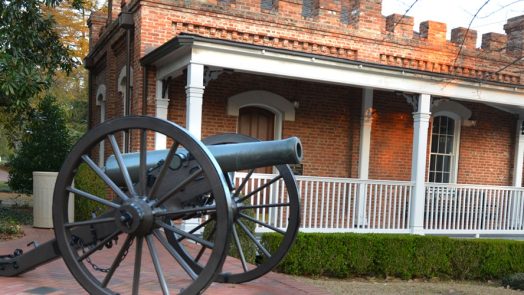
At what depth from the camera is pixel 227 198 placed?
3.39m

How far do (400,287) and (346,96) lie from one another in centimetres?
558

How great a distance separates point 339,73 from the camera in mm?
10156

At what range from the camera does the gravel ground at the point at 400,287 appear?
25.3 ft

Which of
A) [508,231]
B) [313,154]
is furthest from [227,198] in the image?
[508,231]

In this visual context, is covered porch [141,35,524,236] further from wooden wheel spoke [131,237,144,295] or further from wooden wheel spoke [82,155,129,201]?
wooden wheel spoke [131,237,144,295]

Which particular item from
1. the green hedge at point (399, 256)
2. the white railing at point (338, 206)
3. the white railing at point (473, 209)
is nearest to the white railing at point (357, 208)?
the white railing at point (338, 206)

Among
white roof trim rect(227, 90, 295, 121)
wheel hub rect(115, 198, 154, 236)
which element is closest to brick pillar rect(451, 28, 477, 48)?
white roof trim rect(227, 90, 295, 121)

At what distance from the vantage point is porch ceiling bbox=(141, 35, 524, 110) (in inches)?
352

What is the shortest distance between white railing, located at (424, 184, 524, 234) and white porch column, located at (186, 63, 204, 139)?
16.6 feet

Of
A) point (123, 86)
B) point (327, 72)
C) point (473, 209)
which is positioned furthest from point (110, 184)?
point (473, 209)

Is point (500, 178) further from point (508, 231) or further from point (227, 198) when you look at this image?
point (227, 198)

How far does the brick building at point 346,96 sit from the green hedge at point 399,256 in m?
1.40

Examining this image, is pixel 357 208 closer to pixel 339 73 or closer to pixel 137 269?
pixel 339 73

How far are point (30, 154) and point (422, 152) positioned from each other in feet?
34.8
